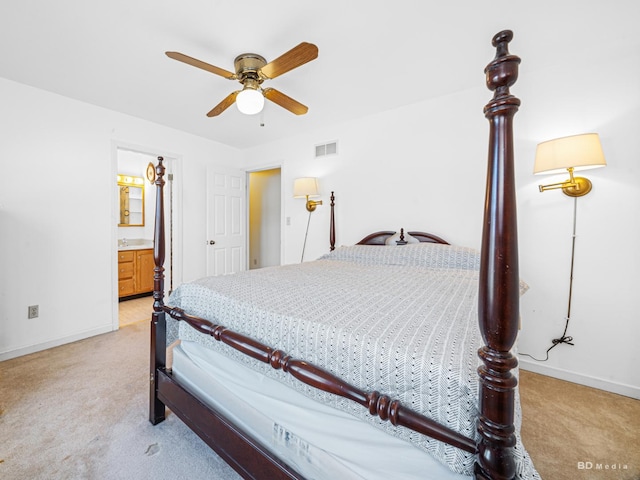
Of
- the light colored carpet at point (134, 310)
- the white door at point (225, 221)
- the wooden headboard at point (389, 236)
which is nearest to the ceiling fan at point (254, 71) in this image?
the wooden headboard at point (389, 236)

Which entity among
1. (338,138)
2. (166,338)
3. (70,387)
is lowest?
(70,387)

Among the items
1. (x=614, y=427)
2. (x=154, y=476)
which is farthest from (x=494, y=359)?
(x=614, y=427)

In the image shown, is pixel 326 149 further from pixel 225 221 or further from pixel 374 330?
pixel 374 330

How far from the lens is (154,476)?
129 cm

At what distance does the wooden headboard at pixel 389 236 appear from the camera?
8.90ft

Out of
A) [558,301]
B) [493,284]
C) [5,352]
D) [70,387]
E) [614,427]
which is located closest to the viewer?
[493,284]

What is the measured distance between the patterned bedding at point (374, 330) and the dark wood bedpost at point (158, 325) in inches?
3.9

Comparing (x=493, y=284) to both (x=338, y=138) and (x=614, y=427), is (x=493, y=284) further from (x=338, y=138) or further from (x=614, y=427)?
(x=338, y=138)

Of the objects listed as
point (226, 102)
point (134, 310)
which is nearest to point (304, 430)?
point (226, 102)

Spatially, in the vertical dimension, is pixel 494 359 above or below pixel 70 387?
above

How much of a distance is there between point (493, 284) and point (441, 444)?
17.6 inches

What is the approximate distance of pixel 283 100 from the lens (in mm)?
2223

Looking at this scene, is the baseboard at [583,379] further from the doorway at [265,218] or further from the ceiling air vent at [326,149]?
the doorway at [265,218]

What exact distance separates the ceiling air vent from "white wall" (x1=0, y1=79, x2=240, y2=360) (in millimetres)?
2105
